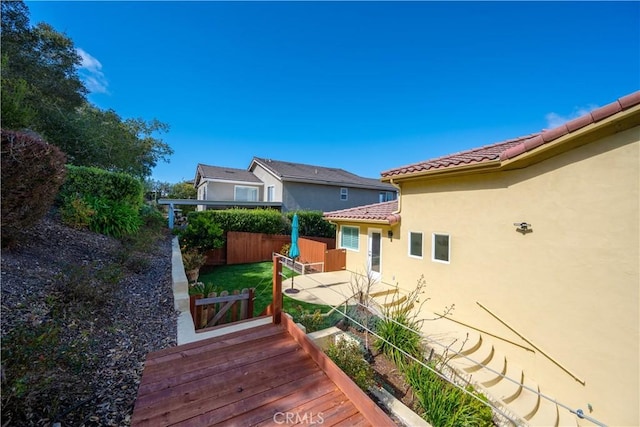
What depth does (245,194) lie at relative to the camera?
22875 millimetres

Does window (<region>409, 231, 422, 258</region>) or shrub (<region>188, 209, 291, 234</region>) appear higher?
shrub (<region>188, 209, 291, 234</region>)

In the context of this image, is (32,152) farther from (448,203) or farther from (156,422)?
(448,203)

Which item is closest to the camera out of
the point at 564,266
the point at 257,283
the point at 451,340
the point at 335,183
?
the point at 564,266

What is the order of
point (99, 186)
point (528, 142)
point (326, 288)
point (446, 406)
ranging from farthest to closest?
point (326, 288) → point (99, 186) → point (528, 142) → point (446, 406)

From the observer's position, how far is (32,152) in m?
4.53

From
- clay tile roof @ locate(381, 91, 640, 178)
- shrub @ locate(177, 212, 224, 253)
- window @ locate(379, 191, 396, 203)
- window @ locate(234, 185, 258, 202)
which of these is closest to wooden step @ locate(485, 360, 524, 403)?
clay tile roof @ locate(381, 91, 640, 178)

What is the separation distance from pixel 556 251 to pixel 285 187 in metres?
16.9

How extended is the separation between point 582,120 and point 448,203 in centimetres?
365

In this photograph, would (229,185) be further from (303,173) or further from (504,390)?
(504,390)

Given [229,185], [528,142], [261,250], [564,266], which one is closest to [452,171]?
[528,142]

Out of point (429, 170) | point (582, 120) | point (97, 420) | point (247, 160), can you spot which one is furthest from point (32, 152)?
point (247, 160)

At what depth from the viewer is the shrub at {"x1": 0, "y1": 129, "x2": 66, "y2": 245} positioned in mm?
4168

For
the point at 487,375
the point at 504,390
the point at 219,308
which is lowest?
the point at 504,390

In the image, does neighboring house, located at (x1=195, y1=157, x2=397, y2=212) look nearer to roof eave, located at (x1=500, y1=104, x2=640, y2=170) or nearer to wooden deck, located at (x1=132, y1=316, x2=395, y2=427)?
roof eave, located at (x1=500, y1=104, x2=640, y2=170)
